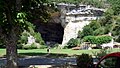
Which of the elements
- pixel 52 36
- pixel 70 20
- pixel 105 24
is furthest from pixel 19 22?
pixel 52 36

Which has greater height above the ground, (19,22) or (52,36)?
(19,22)

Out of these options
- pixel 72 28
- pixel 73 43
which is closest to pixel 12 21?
pixel 73 43

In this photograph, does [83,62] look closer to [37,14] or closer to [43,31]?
[37,14]

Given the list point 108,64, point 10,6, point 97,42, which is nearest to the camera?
point 108,64

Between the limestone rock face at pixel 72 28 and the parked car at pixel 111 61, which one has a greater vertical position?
the parked car at pixel 111 61

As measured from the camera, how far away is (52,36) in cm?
5722

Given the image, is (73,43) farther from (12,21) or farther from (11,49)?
(12,21)

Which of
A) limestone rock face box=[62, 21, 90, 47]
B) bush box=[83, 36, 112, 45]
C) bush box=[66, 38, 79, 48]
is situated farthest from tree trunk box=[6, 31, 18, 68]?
limestone rock face box=[62, 21, 90, 47]

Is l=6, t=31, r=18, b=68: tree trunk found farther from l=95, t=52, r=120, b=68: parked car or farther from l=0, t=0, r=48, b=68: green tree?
l=95, t=52, r=120, b=68: parked car

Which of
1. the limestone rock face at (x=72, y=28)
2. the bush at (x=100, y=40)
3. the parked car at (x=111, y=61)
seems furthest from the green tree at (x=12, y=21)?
the limestone rock face at (x=72, y=28)

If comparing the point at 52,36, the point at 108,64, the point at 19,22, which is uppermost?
the point at 19,22

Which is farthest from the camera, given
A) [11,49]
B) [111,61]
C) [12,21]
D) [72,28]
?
[72,28]

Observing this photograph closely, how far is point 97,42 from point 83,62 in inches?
1120

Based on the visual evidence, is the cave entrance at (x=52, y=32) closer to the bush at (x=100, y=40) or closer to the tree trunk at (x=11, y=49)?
the bush at (x=100, y=40)
